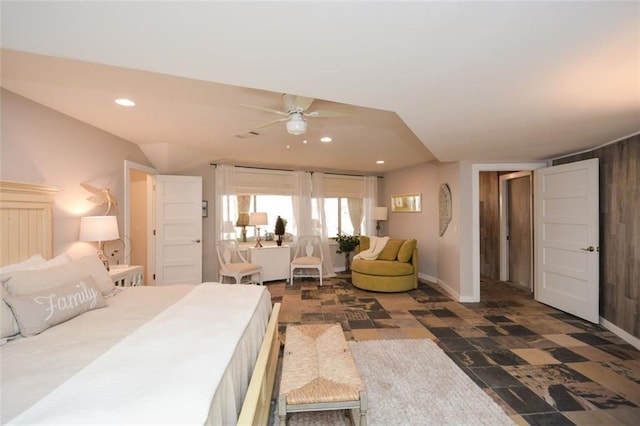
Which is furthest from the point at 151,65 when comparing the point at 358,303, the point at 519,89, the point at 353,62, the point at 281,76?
the point at 358,303

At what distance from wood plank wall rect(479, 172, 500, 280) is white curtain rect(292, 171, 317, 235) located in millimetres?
3750

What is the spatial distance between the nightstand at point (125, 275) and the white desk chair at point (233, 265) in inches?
55.5

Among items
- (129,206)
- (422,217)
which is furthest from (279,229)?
(422,217)

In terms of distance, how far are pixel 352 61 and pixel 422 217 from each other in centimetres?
481

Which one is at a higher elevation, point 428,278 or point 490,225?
point 490,225

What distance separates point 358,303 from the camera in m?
4.22

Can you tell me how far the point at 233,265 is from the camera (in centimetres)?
478

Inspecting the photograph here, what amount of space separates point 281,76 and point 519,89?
5.15 ft

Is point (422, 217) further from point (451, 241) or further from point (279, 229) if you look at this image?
point (279, 229)

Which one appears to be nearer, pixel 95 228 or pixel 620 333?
pixel 95 228

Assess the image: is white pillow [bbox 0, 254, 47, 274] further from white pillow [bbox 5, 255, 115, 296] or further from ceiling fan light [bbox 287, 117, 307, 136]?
ceiling fan light [bbox 287, 117, 307, 136]

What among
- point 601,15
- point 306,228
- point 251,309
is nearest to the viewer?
point 601,15

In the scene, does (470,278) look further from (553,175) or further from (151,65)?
(151,65)

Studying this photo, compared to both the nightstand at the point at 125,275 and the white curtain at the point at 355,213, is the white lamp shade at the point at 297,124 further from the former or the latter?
the white curtain at the point at 355,213
